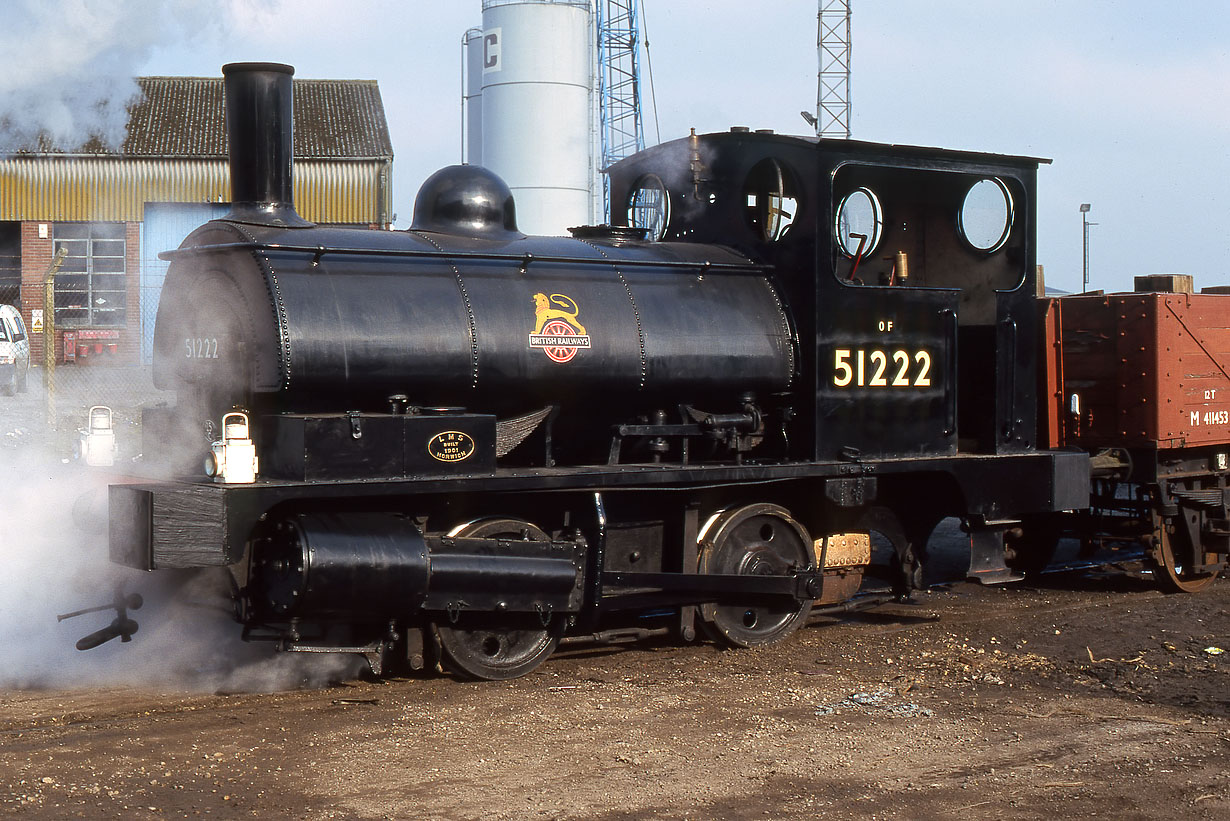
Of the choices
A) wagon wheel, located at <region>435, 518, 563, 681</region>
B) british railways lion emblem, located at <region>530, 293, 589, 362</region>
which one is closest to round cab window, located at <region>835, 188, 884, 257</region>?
british railways lion emblem, located at <region>530, 293, 589, 362</region>

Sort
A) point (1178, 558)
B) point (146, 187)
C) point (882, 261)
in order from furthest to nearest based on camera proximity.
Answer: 1. point (146, 187)
2. point (1178, 558)
3. point (882, 261)

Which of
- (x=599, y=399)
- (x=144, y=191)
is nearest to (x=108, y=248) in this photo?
(x=144, y=191)

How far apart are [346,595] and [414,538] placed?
0.43m

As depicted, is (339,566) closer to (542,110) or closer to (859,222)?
(859,222)

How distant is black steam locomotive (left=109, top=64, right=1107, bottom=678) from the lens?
20.4ft

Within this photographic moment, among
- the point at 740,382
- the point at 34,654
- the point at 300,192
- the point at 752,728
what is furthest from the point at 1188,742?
the point at 300,192

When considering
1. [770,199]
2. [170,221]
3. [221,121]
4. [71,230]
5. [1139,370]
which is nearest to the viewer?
[770,199]

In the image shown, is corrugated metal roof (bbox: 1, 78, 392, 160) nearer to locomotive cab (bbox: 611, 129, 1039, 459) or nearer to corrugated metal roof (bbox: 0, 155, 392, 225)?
corrugated metal roof (bbox: 0, 155, 392, 225)

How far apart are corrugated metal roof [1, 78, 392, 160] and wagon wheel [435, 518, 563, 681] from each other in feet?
59.5

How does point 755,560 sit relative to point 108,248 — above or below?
below

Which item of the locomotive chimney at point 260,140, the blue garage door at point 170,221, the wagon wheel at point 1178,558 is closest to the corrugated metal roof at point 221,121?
the blue garage door at point 170,221

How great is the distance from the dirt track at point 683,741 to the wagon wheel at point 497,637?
0.43ft

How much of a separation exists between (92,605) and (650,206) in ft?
13.9

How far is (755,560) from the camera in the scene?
767 cm
